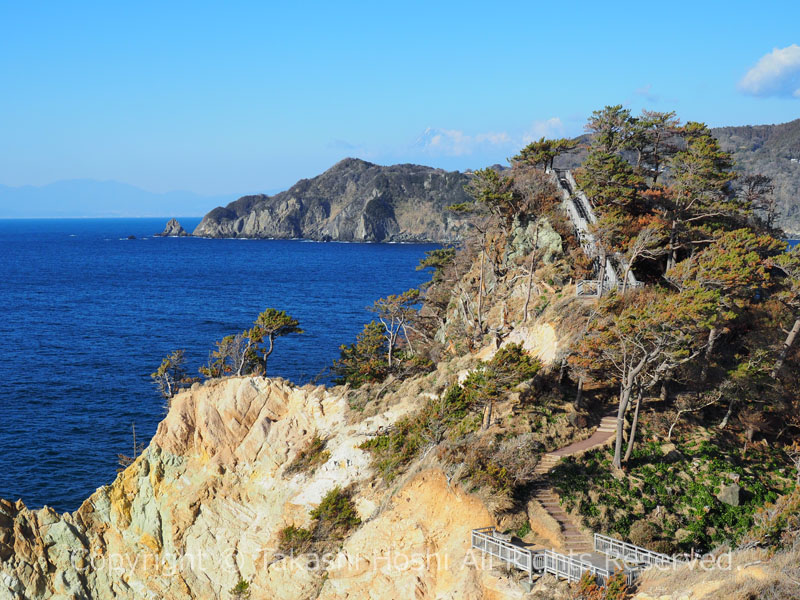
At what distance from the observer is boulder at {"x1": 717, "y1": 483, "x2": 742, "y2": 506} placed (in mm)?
29797

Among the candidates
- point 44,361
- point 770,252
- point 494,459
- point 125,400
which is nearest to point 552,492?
point 494,459

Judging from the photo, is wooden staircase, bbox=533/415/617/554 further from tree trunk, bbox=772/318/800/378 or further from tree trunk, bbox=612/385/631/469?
tree trunk, bbox=772/318/800/378

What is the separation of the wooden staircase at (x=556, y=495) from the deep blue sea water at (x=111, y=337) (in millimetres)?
33572

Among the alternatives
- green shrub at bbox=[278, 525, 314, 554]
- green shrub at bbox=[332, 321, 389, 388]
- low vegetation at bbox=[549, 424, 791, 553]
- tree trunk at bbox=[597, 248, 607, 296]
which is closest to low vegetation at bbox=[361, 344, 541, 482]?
low vegetation at bbox=[549, 424, 791, 553]

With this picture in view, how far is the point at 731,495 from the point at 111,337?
78525 mm

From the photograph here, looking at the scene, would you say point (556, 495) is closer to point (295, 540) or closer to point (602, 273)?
point (295, 540)

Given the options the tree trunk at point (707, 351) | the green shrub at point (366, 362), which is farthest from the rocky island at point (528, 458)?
the green shrub at point (366, 362)

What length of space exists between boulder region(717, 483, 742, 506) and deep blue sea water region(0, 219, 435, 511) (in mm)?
40375

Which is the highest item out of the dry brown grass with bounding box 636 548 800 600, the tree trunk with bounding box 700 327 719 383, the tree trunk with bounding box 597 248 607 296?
the tree trunk with bounding box 597 248 607 296

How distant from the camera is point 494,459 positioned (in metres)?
28.6

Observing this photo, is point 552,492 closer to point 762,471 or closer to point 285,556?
point 762,471

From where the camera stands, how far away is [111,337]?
88062 mm

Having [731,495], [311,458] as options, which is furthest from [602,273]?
[311,458]

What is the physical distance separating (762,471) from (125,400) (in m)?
53.5
